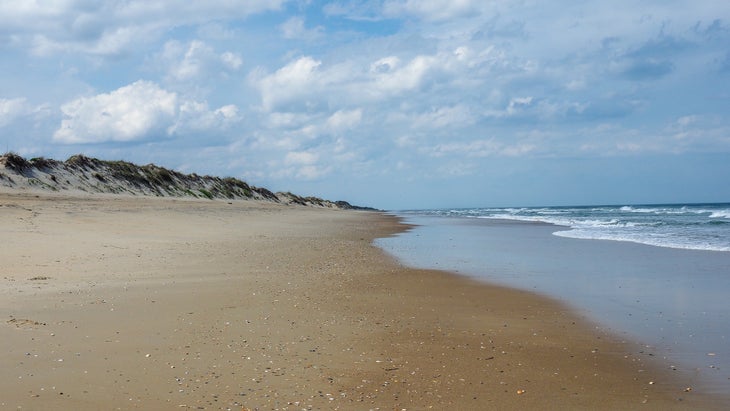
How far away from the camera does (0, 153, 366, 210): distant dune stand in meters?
27.2

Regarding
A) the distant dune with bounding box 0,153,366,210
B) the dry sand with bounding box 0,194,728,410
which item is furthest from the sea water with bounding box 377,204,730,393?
the distant dune with bounding box 0,153,366,210

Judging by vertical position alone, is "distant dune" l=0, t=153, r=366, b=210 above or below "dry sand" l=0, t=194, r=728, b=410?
above

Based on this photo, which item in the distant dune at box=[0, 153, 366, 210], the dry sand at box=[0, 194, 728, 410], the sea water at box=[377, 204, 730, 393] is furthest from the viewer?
the distant dune at box=[0, 153, 366, 210]

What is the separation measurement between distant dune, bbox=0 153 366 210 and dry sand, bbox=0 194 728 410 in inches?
657

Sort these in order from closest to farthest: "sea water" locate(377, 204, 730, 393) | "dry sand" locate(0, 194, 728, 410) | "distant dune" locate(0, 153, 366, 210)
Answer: "dry sand" locate(0, 194, 728, 410) → "sea water" locate(377, 204, 730, 393) → "distant dune" locate(0, 153, 366, 210)

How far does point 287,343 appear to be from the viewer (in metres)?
6.71

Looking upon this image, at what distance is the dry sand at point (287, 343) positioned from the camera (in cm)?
Answer: 512

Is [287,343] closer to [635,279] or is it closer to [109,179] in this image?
[635,279]

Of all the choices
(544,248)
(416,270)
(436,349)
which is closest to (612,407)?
(436,349)

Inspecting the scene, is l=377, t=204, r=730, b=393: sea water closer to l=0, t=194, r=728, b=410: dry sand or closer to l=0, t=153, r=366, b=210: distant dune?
l=0, t=194, r=728, b=410: dry sand

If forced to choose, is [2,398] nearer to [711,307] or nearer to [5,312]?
[5,312]

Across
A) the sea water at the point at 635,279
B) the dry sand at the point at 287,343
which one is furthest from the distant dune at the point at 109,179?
the sea water at the point at 635,279

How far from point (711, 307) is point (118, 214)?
2022 centimetres

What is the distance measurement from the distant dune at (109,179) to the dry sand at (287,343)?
1669 cm
